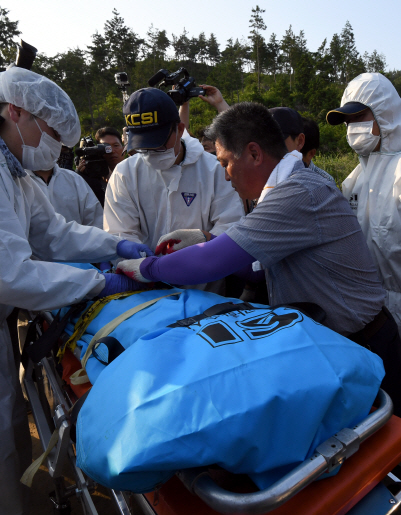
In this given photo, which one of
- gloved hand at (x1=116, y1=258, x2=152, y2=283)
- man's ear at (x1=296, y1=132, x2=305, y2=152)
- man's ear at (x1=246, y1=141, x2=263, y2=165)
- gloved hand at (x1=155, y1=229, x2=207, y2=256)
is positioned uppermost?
man's ear at (x1=296, y1=132, x2=305, y2=152)

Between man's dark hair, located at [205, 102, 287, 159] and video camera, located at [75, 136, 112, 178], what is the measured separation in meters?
2.74

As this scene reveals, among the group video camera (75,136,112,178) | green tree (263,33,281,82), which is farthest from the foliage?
video camera (75,136,112,178)

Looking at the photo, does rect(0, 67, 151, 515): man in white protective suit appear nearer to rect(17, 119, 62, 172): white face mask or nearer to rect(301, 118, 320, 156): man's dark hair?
rect(17, 119, 62, 172): white face mask

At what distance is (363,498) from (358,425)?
0.23 meters

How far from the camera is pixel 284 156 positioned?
1807 millimetres

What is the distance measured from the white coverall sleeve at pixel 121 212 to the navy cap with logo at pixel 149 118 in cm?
37

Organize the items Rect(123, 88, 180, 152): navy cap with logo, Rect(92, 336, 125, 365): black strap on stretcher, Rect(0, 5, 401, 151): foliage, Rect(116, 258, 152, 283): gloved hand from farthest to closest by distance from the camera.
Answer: Rect(0, 5, 401, 151): foliage
Rect(123, 88, 180, 152): navy cap with logo
Rect(116, 258, 152, 283): gloved hand
Rect(92, 336, 125, 365): black strap on stretcher

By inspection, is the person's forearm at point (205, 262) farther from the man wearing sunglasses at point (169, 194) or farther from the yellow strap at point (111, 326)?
the man wearing sunglasses at point (169, 194)

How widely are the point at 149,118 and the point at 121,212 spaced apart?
2.26ft

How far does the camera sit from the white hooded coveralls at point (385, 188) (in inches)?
95.7

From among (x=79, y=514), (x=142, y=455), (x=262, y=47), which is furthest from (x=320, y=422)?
(x=262, y=47)

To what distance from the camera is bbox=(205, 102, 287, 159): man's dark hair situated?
5.86 ft

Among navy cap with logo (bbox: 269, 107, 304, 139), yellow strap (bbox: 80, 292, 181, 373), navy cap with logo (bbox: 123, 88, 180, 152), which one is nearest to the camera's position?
yellow strap (bbox: 80, 292, 181, 373)

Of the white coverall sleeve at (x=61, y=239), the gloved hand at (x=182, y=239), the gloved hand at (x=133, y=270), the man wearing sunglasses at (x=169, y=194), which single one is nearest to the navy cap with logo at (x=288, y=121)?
the man wearing sunglasses at (x=169, y=194)
